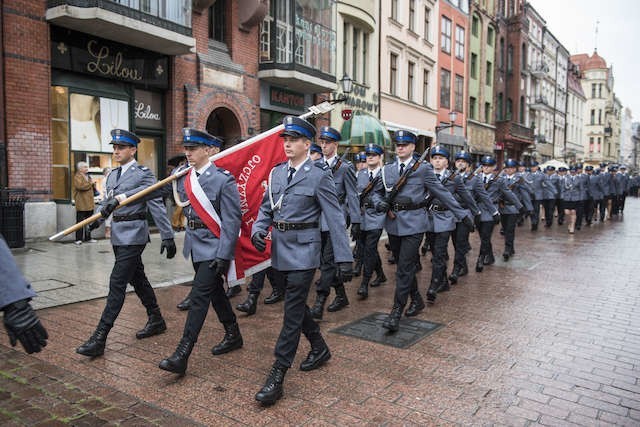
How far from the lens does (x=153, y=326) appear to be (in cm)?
532

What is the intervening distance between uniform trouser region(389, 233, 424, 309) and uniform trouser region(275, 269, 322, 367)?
5.61 ft

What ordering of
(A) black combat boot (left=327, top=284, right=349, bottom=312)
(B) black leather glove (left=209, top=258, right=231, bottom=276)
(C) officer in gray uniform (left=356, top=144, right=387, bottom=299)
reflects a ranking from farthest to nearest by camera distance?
(C) officer in gray uniform (left=356, top=144, right=387, bottom=299) → (A) black combat boot (left=327, top=284, right=349, bottom=312) → (B) black leather glove (left=209, top=258, right=231, bottom=276)

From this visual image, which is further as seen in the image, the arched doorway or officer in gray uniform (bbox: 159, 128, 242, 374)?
the arched doorway

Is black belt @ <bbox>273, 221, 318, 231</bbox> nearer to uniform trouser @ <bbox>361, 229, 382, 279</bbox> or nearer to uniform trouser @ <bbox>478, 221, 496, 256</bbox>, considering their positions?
uniform trouser @ <bbox>361, 229, 382, 279</bbox>

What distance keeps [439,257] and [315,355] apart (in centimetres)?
334

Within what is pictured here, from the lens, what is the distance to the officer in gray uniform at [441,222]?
7.15 m

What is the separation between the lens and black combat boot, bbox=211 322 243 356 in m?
4.79

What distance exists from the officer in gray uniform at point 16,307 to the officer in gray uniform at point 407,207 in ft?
11.9

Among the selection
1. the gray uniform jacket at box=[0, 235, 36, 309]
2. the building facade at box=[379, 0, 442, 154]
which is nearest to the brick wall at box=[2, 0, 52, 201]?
the gray uniform jacket at box=[0, 235, 36, 309]

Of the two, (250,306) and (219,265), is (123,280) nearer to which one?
(219,265)

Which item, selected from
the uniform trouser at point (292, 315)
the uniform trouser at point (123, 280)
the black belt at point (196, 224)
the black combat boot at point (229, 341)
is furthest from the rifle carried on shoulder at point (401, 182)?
the uniform trouser at point (123, 280)

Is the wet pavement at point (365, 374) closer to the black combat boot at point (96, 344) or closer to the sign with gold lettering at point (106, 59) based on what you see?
the black combat boot at point (96, 344)

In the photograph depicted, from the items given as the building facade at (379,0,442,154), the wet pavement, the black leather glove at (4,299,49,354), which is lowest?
the wet pavement

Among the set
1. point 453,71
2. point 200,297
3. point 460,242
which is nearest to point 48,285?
point 200,297
